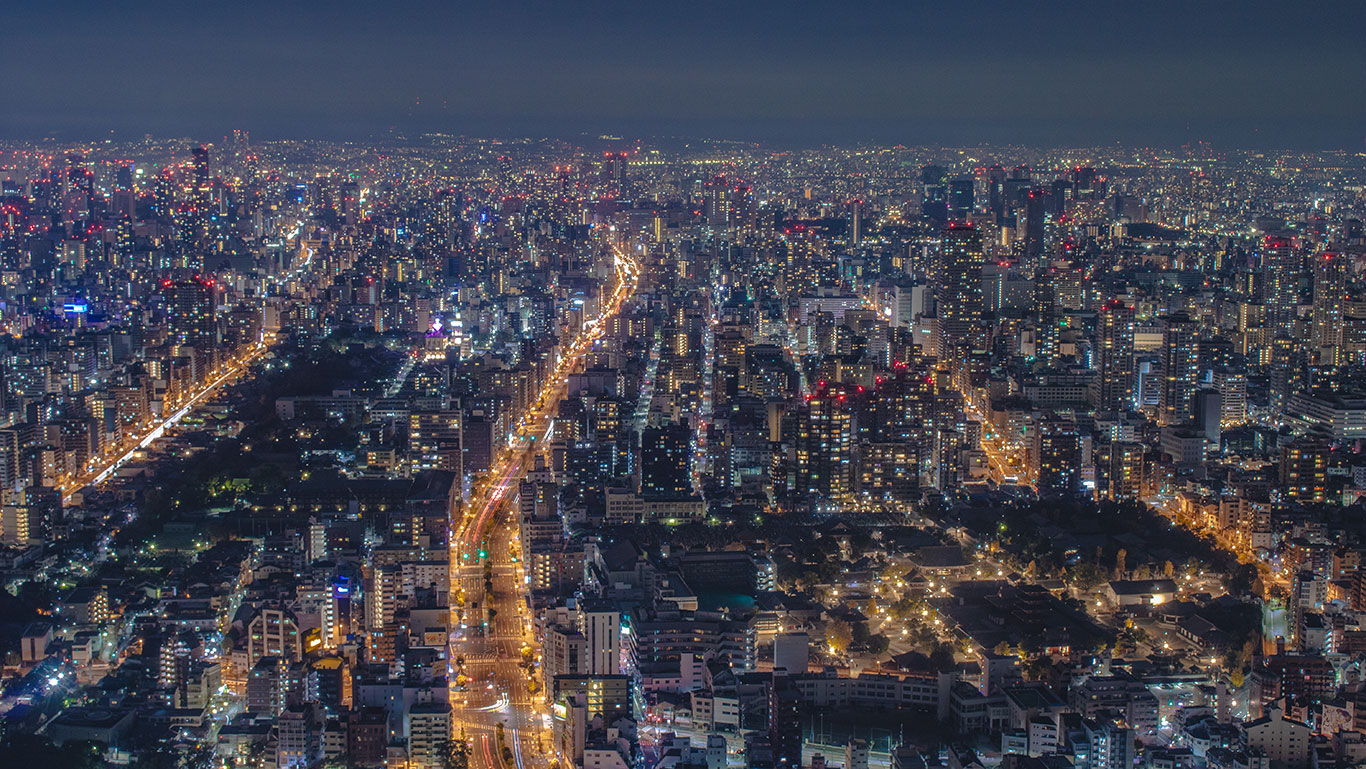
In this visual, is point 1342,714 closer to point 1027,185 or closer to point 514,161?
point 1027,185

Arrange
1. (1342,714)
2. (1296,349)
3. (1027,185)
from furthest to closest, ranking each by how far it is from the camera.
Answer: (1027,185)
(1296,349)
(1342,714)

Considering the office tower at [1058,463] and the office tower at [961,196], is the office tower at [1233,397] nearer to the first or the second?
the office tower at [1058,463]

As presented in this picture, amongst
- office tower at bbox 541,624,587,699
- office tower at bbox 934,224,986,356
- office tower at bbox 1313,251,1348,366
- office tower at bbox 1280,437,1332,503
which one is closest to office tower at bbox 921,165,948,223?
office tower at bbox 934,224,986,356

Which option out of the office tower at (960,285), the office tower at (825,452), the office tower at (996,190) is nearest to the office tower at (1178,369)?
the office tower at (960,285)

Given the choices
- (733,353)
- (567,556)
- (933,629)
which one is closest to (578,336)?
(733,353)

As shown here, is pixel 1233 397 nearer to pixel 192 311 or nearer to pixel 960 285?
pixel 960 285

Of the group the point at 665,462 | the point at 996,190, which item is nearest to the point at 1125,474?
the point at 665,462
